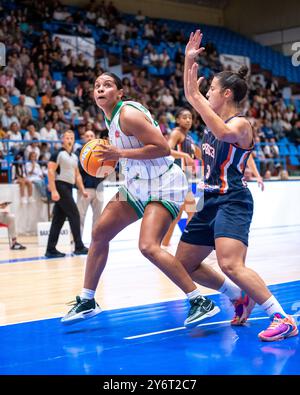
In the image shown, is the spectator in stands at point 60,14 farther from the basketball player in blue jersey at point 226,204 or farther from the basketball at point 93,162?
the basketball player in blue jersey at point 226,204

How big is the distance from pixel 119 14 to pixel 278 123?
21.7ft

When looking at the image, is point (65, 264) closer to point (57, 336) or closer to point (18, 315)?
point (18, 315)

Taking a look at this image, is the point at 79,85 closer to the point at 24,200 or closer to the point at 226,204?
the point at 24,200

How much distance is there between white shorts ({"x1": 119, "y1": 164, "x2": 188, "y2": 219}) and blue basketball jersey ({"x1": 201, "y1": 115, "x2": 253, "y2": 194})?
0.28 m

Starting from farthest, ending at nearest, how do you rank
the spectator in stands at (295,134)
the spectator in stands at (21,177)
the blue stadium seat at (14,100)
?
the spectator in stands at (295,134)
the blue stadium seat at (14,100)
the spectator in stands at (21,177)

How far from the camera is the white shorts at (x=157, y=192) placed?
15.7 ft

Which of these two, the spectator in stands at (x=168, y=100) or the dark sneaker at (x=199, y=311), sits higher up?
the spectator in stands at (x=168, y=100)

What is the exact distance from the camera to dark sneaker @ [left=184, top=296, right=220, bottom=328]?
15.4ft

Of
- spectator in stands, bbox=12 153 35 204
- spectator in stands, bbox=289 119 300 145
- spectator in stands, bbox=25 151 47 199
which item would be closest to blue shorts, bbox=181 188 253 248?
spectator in stands, bbox=12 153 35 204

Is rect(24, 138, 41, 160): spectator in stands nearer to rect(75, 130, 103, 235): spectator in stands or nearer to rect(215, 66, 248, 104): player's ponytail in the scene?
rect(75, 130, 103, 235): spectator in stands

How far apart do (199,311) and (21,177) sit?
9328mm

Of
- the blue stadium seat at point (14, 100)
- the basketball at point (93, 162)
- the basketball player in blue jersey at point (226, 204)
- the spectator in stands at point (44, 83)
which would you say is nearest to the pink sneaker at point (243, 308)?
the basketball player in blue jersey at point (226, 204)
